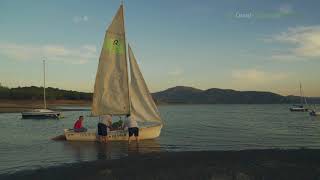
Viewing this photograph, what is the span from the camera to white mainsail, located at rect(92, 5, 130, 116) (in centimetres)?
3130

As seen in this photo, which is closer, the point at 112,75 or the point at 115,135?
the point at 115,135

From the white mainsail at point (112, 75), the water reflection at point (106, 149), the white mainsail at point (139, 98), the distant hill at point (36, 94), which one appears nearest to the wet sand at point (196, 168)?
the water reflection at point (106, 149)

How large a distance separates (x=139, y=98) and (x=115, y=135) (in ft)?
11.4

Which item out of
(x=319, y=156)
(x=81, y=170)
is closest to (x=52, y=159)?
(x=81, y=170)

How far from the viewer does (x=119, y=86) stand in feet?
103

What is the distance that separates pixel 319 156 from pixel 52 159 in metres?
14.0

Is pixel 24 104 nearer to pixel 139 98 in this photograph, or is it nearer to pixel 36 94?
pixel 36 94

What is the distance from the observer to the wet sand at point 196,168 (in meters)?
14.8

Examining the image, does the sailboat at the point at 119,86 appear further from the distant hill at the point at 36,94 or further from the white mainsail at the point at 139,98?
the distant hill at the point at 36,94

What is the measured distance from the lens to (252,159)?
61.5 feet

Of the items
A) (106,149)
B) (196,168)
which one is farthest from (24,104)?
(196,168)

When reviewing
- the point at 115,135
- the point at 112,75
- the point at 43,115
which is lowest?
the point at 115,135

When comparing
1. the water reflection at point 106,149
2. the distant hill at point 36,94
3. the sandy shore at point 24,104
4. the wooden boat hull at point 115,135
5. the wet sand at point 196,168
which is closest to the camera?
the wet sand at point 196,168

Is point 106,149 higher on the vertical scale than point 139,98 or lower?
lower
